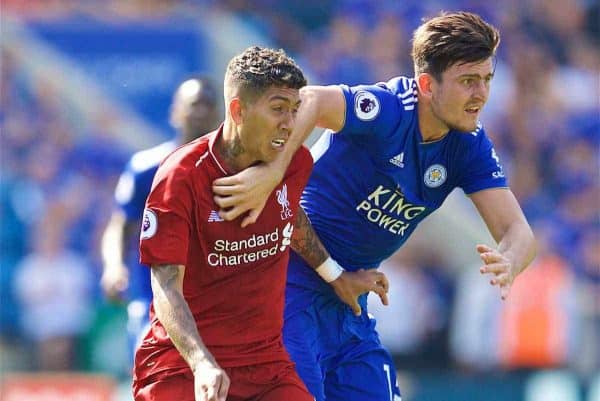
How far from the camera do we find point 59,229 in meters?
13.5

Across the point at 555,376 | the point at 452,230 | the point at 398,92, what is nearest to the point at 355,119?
the point at 398,92

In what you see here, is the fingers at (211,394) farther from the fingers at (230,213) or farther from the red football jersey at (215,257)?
the fingers at (230,213)

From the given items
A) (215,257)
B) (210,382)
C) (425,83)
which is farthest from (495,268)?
(210,382)

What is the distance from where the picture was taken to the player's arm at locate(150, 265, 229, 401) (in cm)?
498

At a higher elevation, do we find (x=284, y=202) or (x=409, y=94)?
(x=409, y=94)

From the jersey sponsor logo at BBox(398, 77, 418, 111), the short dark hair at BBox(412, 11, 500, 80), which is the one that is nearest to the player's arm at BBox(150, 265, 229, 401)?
the jersey sponsor logo at BBox(398, 77, 418, 111)

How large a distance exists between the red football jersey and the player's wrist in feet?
1.91

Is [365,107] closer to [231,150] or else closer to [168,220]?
[231,150]

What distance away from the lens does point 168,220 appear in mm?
5250

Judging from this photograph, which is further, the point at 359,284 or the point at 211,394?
the point at 359,284

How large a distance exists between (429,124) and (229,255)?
129cm

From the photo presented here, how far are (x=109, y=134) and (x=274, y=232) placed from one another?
9.18m

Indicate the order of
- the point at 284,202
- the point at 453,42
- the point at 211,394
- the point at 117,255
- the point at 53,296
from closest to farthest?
the point at 211,394
the point at 284,202
the point at 453,42
the point at 117,255
the point at 53,296

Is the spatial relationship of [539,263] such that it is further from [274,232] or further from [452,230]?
[274,232]
